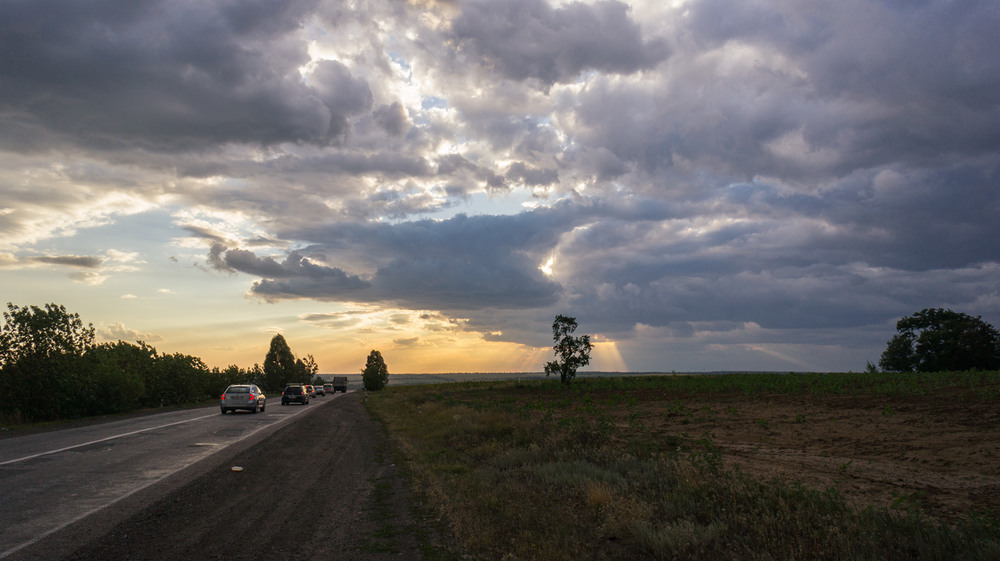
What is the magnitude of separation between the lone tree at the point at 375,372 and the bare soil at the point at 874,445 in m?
119

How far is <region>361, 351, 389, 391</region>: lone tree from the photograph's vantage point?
140m

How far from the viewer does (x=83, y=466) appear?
12.7 meters

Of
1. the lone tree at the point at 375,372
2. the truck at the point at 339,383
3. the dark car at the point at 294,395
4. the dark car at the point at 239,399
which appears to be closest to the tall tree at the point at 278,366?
the truck at the point at 339,383

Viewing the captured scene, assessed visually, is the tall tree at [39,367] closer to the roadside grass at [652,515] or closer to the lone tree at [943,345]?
the roadside grass at [652,515]

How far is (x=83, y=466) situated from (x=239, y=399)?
2272 centimetres

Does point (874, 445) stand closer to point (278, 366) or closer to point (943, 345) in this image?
point (943, 345)

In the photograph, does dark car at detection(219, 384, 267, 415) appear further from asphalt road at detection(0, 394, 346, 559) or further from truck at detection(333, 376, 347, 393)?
truck at detection(333, 376, 347, 393)

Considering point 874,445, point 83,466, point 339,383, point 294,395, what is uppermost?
point 83,466

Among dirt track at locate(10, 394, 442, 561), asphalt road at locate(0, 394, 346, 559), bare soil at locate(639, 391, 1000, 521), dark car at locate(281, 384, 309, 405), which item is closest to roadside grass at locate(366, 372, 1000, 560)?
dirt track at locate(10, 394, 442, 561)

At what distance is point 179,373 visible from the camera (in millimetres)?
49688

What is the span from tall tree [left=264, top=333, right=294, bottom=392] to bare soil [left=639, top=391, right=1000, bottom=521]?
332ft

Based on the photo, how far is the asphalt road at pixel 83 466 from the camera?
8.06 metres

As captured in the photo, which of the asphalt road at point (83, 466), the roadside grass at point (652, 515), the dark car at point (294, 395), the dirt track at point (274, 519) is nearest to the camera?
the roadside grass at point (652, 515)

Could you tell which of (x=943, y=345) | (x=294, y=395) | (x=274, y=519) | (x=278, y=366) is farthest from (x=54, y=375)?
(x=943, y=345)
